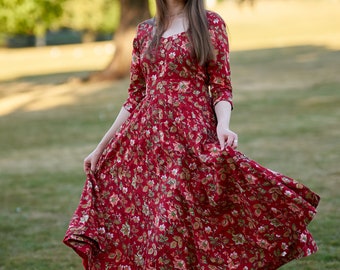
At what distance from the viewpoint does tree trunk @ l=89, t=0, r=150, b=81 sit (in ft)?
74.8

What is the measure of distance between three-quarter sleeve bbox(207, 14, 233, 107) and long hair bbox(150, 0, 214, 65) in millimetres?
51

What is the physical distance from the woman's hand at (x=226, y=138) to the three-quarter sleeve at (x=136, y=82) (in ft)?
2.00

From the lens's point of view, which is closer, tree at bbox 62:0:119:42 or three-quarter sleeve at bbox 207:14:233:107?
three-quarter sleeve at bbox 207:14:233:107

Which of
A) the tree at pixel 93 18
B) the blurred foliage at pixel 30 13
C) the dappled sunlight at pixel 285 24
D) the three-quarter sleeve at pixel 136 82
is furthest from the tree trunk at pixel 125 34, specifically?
the tree at pixel 93 18

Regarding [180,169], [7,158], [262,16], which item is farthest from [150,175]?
[262,16]

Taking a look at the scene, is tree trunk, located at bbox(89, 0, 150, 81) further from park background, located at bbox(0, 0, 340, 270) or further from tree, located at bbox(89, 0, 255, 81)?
park background, located at bbox(0, 0, 340, 270)

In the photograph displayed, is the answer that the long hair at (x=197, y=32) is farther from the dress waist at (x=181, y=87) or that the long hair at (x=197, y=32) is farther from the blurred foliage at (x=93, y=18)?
the blurred foliage at (x=93, y=18)

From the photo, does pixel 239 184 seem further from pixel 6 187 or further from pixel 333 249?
pixel 6 187

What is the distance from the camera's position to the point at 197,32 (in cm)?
385

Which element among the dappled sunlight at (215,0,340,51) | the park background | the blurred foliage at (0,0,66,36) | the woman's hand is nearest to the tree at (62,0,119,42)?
the dappled sunlight at (215,0,340,51)

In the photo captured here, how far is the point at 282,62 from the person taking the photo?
88.9 ft

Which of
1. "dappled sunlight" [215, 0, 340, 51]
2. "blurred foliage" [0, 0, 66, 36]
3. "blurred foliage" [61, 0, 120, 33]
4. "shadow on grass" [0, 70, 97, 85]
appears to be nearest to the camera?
"blurred foliage" [0, 0, 66, 36]

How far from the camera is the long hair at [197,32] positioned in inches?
151

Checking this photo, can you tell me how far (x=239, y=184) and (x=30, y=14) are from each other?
18.2 metres
